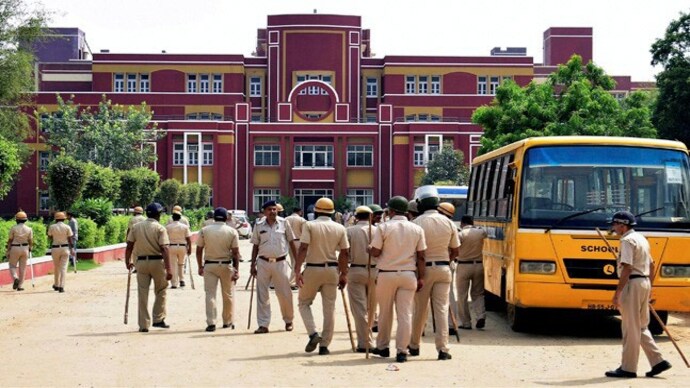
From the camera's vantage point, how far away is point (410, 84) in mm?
95438

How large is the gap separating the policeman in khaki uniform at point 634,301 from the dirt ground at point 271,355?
20cm

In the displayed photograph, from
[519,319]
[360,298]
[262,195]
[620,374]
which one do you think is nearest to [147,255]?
[360,298]

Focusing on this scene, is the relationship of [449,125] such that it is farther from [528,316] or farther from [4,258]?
[528,316]

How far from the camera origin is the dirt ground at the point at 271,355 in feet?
39.2

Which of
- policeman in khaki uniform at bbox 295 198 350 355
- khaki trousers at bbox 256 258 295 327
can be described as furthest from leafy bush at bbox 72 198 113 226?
policeman in khaki uniform at bbox 295 198 350 355

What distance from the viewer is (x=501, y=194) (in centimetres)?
1841

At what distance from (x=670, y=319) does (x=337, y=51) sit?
249ft

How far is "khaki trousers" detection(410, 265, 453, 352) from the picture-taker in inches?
535

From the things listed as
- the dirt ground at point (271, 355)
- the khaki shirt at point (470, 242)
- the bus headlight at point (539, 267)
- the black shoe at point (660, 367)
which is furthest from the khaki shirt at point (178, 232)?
the black shoe at point (660, 367)

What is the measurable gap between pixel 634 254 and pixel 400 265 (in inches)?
98.6

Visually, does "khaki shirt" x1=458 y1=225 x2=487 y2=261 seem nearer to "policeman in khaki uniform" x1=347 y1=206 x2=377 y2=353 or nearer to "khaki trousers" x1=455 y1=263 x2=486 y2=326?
"khaki trousers" x1=455 y1=263 x2=486 y2=326

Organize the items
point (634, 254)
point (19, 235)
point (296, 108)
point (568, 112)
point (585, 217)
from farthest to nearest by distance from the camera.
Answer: point (296, 108)
point (568, 112)
point (19, 235)
point (585, 217)
point (634, 254)

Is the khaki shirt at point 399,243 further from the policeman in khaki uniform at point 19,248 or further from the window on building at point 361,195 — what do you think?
the window on building at point 361,195

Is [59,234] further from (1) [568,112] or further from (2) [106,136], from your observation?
(2) [106,136]
